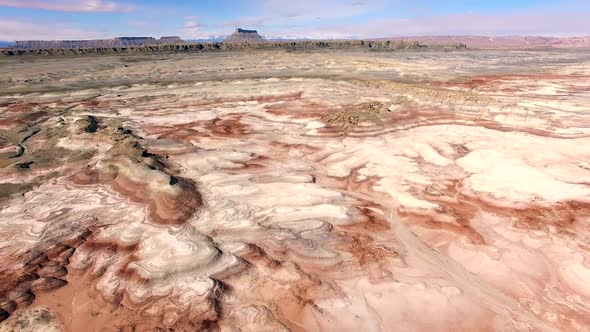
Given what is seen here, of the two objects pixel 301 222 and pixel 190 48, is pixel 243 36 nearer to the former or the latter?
pixel 190 48

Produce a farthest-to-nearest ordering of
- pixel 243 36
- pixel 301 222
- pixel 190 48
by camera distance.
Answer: pixel 243 36, pixel 190 48, pixel 301 222

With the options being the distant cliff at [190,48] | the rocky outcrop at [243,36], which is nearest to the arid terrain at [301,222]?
the distant cliff at [190,48]

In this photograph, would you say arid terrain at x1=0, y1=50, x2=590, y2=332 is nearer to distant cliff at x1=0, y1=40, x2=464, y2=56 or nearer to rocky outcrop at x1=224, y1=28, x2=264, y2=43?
distant cliff at x1=0, y1=40, x2=464, y2=56

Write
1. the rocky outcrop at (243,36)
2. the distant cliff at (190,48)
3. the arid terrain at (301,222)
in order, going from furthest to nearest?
the rocky outcrop at (243,36), the distant cliff at (190,48), the arid terrain at (301,222)

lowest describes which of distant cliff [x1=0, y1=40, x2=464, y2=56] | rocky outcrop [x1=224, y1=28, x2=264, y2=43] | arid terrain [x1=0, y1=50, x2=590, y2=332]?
arid terrain [x1=0, y1=50, x2=590, y2=332]

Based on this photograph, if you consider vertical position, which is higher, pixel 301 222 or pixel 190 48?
pixel 190 48

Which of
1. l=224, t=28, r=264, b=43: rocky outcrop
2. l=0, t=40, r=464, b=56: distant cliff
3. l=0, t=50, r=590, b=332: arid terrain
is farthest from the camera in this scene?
l=224, t=28, r=264, b=43: rocky outcrop

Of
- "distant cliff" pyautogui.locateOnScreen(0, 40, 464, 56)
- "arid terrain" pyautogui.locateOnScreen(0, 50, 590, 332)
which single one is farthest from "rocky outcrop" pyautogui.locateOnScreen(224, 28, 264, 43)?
"arid terrain" pyautogui.locateOnScreen(0, 50, 590, 332)

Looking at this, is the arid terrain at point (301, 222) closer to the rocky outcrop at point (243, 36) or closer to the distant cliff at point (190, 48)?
the distant cliff at point (190, 48)

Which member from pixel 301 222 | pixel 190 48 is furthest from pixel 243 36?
pixel 301 222
